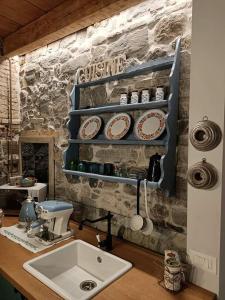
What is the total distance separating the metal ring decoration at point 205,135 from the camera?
105 cm

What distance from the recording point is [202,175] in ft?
3.56

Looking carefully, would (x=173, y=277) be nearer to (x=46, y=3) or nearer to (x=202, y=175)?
(x=202, y=175)

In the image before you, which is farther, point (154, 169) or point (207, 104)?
point (154, 169)

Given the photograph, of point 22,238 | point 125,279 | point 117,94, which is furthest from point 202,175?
point 22,238

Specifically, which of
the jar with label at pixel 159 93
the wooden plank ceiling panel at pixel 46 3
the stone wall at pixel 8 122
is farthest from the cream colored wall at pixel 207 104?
the stone wall at pixel 8 122

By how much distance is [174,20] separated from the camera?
4.73 feet

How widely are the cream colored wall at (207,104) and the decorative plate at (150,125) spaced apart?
1.08 feet

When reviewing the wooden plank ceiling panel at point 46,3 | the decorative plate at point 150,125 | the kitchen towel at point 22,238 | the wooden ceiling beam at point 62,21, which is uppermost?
the wooden plank ceiling panel at point 46,3

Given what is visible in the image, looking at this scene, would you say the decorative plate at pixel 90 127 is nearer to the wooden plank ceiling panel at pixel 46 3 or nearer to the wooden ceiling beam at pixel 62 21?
the wooden ceiling beam at pixel 62 21

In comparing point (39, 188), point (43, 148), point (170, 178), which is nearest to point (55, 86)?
point (43, 148)

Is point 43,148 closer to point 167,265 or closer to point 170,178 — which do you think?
point 170,178

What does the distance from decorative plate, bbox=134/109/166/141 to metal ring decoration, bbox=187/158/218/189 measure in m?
0.40

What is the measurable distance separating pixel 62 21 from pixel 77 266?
1826mm

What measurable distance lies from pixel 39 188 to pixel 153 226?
112 cm
